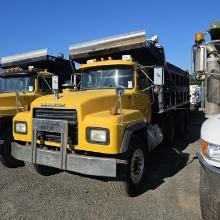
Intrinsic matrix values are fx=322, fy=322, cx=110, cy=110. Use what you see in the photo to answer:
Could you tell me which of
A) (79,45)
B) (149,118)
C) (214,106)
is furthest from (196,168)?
(79,45)

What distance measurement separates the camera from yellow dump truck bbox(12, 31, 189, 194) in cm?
499

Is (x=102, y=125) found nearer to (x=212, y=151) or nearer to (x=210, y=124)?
(x=210, y=124)

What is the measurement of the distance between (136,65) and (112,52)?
4.42 feet

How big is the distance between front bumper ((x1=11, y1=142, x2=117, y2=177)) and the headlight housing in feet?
0.86

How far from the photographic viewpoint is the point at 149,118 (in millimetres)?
7406

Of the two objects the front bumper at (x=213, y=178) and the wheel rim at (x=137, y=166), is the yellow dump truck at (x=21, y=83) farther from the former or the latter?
the front bumper at (x=213, y=178)

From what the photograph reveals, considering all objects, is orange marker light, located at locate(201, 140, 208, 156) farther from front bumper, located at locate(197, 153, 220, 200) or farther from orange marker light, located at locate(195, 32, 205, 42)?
orange marker light, located at locate(195, 32, 205, 42)

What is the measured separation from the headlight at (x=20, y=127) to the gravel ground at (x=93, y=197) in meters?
0.98

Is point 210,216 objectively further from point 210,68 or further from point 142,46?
point 142,46

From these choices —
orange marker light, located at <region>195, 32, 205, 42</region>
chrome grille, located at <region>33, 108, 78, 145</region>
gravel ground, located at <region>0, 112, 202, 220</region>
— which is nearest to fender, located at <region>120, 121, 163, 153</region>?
gravel ground, located at <region>0, 112, 202, 220</region>

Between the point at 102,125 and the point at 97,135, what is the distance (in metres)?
0.18

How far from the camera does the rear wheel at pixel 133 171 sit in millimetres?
5219

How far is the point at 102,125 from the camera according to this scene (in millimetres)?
4934

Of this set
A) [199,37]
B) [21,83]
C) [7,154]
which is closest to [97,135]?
[199,37]
